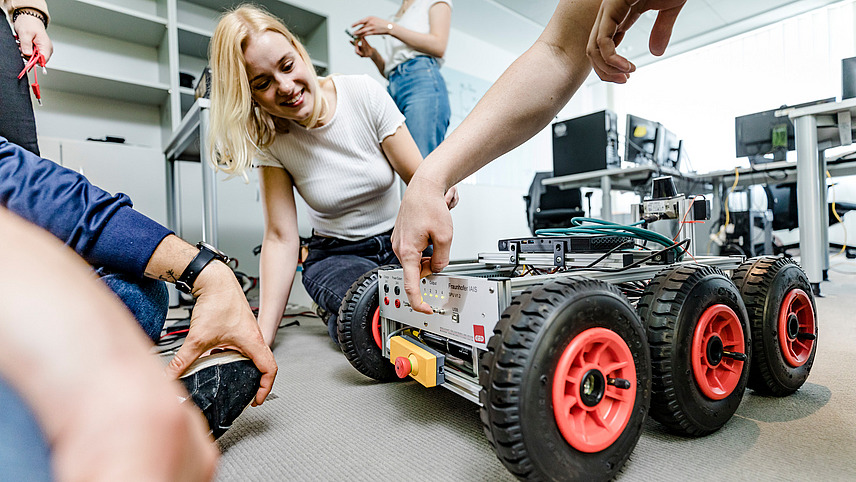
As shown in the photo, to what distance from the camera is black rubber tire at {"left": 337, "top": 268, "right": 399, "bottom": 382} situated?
0.79m

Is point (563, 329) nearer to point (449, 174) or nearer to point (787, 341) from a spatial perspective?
point (449, 174)

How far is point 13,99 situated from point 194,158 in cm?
168

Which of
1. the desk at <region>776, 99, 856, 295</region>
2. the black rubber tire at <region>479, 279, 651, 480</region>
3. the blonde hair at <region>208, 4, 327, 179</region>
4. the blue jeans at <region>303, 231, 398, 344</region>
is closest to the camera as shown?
the black rubber tire at <region>479, 279, 651, 480</region>

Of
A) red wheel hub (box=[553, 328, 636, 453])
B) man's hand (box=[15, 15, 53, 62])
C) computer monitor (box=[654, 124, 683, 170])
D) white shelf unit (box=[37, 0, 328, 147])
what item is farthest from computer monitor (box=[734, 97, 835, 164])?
man's hand (box=[15, 15, 53, 62])

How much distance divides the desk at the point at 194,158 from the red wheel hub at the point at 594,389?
113 cm

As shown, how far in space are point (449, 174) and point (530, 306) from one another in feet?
0.69

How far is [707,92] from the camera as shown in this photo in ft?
15.9

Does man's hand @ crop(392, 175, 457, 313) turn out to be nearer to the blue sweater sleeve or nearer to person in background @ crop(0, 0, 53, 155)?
the blue sweater sleeve

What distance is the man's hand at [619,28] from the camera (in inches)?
18.3

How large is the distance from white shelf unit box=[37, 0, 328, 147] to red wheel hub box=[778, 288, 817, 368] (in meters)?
2.66

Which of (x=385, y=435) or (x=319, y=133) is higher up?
(x=319, y=133)

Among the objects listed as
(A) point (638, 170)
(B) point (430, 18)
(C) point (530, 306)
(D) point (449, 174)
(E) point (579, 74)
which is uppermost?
(B) point (430, 18)

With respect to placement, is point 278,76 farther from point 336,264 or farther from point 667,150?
point 667,150

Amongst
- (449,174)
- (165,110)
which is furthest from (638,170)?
(165,110)
